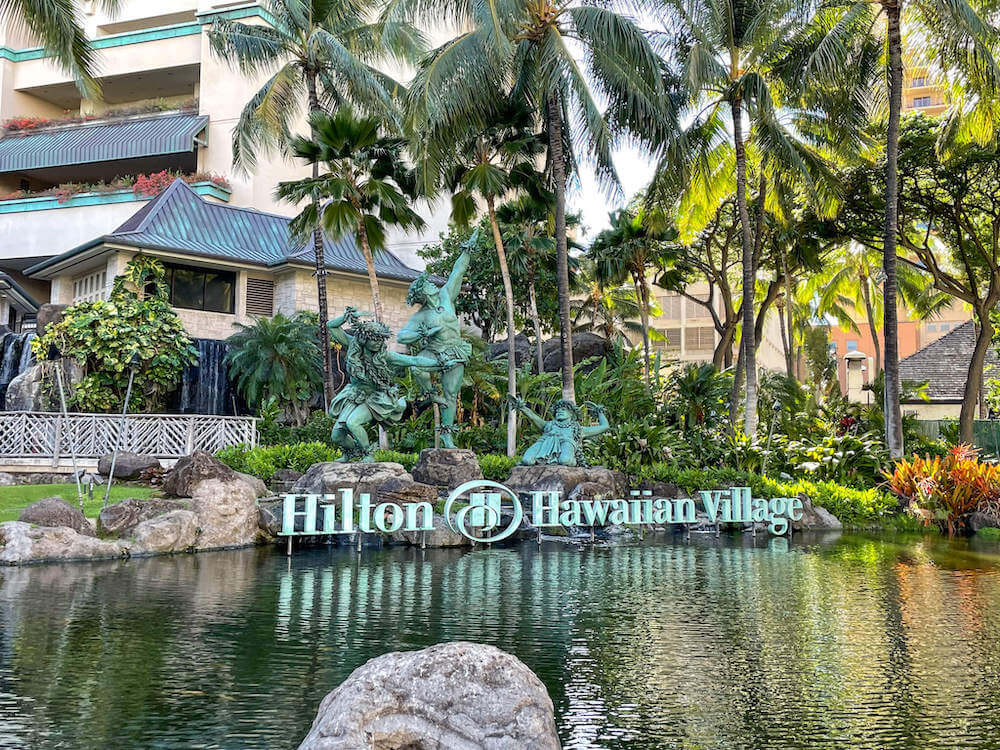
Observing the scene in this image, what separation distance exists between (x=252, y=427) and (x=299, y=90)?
35.4 feet

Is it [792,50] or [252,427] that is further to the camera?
[792,50]

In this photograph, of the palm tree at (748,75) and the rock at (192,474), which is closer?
the rock at (192,474)

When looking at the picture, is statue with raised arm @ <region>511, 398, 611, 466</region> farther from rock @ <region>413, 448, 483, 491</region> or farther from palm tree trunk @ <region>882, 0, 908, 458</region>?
palm tree trunk @ <region>882, 0, 908, 458</region>

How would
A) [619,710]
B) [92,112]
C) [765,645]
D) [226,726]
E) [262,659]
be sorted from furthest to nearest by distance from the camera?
[92,112], [765,645], [262,659], [619,710], [226,726]

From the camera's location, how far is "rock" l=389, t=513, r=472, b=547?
46.6 feet

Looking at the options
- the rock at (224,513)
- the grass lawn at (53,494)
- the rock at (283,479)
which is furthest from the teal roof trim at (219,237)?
the rock at (224,513)

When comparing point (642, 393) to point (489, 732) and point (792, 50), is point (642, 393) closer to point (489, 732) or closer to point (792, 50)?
point (792, 50)

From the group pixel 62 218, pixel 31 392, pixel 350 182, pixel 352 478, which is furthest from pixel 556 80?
pixel 62 218

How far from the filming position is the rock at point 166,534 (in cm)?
1227

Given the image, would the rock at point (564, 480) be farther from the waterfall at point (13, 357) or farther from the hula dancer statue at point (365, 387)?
the waterfall at point (13, 357)

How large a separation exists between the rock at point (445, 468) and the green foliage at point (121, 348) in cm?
1294

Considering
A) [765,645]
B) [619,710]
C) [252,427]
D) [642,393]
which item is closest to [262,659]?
[619,710]

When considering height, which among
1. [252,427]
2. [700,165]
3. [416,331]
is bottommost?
[252,427]

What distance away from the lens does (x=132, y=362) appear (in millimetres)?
25359
